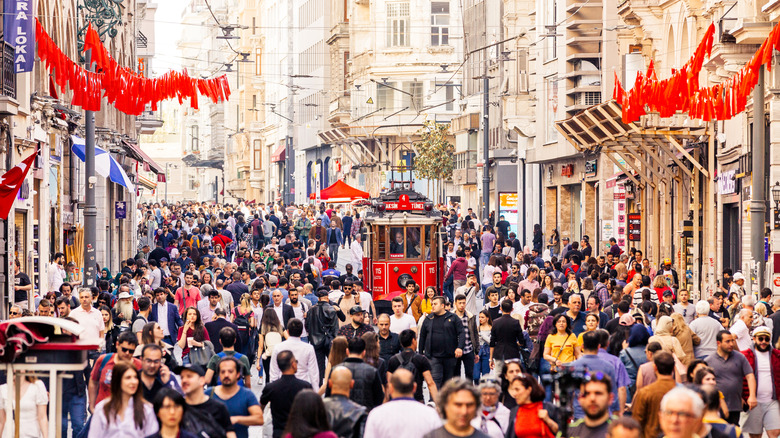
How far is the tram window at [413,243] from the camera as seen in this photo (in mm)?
27703

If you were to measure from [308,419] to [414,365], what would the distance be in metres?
4.40

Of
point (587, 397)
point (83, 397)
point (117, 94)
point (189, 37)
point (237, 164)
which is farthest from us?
point (189, 37)

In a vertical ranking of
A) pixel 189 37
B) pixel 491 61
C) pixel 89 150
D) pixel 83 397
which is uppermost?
pixel 189 37

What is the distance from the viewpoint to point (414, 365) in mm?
12820

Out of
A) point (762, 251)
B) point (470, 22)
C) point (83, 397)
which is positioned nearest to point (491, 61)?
point (470, 22)

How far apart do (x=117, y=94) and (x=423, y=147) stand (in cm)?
4202

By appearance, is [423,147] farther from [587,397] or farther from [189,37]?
[189,37]

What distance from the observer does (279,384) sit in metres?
10.7

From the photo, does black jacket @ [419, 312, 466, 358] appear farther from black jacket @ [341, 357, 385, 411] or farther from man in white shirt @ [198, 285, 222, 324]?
black jacket @ [341, 357, 385, 411]

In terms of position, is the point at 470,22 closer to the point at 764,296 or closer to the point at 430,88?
the point at 430,88

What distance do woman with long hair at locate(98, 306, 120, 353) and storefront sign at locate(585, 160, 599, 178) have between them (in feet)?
93.8

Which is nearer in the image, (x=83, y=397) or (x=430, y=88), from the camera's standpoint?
(x=83, y=397)

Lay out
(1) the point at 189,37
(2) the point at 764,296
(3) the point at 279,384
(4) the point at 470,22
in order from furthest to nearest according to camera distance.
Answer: (1) the point at 189,37 → (4) the point at 470,22 → (2) the point at 764,296 → (3) the point at 279,384

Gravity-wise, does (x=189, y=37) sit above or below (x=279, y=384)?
above
